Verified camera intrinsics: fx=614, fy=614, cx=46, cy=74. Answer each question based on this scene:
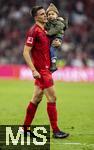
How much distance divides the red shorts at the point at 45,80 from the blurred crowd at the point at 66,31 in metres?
20.8

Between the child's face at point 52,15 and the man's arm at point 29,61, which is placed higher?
the child's face at point 52,15

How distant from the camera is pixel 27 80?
31125mm

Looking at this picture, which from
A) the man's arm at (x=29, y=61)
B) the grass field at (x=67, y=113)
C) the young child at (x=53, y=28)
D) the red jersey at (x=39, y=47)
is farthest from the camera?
the young child at (x=53, y=28)

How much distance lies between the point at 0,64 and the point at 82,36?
4.75 meters

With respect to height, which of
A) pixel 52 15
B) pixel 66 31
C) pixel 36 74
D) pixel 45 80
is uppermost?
pixel 52 15

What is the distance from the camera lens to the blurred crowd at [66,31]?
1265 inches

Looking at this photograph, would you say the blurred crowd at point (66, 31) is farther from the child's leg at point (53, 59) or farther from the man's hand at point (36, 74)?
the man's hand at point (36, 74)

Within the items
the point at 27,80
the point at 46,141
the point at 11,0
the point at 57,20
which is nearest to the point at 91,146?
the point at 46,141

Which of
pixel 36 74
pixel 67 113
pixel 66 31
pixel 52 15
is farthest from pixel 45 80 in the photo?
pixel 66 31

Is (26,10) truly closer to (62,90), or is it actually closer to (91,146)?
(62,90)

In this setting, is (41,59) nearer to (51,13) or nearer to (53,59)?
(53,59)

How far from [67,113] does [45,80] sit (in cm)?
481

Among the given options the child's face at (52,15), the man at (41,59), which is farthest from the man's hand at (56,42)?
the child's face at (52,15)

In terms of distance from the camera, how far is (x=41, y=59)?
10.9 meters
